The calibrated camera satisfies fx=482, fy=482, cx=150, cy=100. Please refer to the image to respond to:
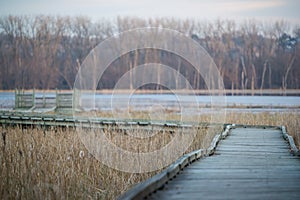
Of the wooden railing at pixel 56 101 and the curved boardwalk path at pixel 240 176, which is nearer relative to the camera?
the curved boardwalk path at pixel 240 176

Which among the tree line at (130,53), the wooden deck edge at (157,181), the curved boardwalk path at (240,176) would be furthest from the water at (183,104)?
the wooden deck edge at (157,181)

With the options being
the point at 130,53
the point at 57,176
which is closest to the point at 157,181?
the point at 57,176

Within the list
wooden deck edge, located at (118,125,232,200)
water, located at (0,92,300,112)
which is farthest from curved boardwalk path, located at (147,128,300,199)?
water, located at (0,92,300,112)

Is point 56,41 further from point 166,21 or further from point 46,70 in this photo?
point 166,21

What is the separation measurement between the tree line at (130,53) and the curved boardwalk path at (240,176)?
2315 centimetres

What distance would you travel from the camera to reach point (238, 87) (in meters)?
30.5

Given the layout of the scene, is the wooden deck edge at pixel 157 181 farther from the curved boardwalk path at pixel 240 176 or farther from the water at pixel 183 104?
the water at pixel 183 104

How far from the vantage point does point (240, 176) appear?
161 inches

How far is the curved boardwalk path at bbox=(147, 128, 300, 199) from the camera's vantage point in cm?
337

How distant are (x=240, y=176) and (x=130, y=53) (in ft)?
89.1

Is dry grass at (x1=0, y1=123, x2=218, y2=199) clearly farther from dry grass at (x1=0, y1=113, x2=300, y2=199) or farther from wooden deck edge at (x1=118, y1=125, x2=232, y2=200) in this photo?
wooden deck edge at (x1=118, y1=125, x2=232, y2=200)

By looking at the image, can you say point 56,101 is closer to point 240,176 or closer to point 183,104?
point 183,104

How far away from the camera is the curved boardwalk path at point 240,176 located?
337cm

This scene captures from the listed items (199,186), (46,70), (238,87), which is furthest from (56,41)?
(199,186)
